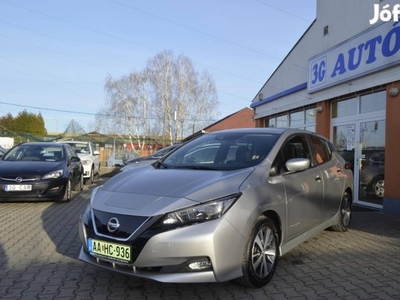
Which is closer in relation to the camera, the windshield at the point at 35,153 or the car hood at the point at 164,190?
the car hood at the point at 164,190

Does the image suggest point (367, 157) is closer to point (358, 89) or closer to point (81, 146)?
point (358, 89)

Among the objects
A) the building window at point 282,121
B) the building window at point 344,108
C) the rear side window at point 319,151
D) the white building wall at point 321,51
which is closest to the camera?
the rear side window at point 319,151

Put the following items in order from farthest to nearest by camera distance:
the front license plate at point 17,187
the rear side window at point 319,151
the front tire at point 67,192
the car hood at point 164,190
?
the front tire at point 67,192, the front license plate at point 17,187, the rear side window at point 319,151, the car hood at point 164,190

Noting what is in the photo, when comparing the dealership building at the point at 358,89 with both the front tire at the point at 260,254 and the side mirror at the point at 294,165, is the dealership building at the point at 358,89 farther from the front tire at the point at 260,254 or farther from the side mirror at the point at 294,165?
the front tire at the point at 260,254

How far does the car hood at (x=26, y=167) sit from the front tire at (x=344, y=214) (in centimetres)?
603

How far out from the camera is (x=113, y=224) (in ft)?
11.3

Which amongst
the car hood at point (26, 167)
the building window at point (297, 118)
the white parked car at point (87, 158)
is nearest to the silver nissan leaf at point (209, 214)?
the car hood at point (26, 167)

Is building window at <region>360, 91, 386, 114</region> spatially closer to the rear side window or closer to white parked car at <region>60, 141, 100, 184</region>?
the rear side window

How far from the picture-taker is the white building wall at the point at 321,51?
9.11 meters

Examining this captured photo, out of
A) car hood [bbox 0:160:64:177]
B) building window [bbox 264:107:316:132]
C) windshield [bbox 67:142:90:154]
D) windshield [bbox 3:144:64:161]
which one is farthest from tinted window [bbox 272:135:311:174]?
windshield [bbox 67:142:90:154]

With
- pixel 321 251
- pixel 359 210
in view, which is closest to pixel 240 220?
pixel 321 251

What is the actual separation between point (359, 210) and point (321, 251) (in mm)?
3909

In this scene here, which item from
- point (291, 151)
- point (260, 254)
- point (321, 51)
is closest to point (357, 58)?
point (321, 51)

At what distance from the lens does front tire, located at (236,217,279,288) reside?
3570 mm
